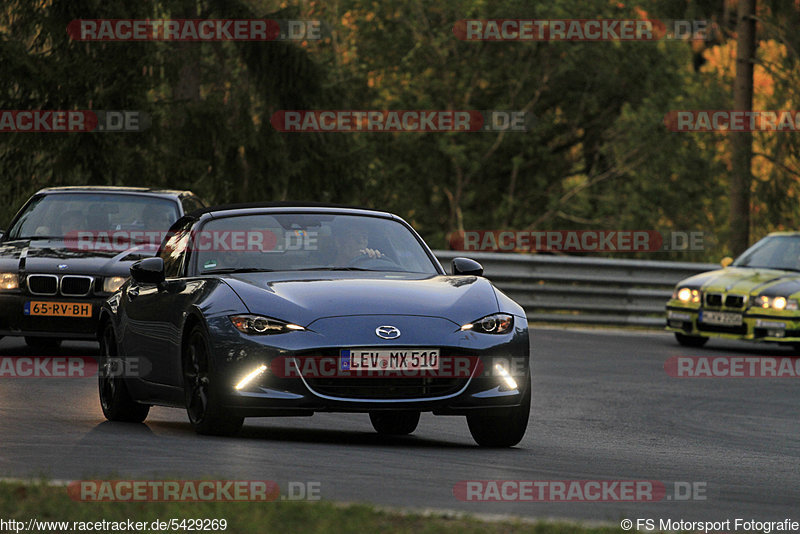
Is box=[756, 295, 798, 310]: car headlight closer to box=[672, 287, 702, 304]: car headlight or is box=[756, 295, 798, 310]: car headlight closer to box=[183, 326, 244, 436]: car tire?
box=[672, 287, 702, 304]: car headlight

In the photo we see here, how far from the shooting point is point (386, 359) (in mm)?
9664

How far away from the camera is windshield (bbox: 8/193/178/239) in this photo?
55.7ft

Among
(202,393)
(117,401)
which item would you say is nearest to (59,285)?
(117,401)

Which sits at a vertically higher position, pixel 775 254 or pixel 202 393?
pixel 202 393

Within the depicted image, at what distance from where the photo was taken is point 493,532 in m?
6.61

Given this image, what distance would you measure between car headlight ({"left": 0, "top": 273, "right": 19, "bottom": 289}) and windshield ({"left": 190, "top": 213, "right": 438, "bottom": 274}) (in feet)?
17.4

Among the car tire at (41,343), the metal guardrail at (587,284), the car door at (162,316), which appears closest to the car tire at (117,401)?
the car door at (162,316)

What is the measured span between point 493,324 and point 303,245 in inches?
61.4
